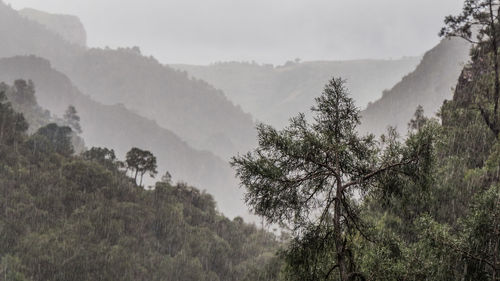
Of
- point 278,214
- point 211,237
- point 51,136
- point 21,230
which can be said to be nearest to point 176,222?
point 211,237

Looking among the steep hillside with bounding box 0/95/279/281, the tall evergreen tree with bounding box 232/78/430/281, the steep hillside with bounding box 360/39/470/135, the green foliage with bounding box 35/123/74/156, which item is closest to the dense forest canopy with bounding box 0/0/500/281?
the tall evergreen tree with bounding box 232/78/430/281

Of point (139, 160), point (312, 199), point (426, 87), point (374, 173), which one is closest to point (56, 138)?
point (139, 160)

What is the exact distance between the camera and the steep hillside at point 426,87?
164125mm

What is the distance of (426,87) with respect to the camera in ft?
574

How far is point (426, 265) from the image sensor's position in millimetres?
11633

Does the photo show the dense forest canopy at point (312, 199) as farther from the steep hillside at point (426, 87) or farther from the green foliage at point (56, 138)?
the steep hillside at point (426, 87)

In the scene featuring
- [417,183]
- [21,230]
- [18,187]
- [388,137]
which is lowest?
[21,230]

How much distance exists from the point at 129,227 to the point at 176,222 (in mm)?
9871

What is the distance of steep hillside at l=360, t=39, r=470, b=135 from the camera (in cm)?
16412

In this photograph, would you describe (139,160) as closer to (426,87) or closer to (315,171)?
(315,171)

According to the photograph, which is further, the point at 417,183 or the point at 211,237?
the point at 211,237

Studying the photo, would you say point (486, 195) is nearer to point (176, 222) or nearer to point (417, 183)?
point (417, 183)

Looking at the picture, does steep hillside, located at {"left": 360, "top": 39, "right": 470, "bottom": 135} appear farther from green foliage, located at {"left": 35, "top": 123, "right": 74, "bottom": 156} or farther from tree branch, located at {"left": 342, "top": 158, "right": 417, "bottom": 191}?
tree branch, located at {"left": 342, "top": 158, "right": 417, "bottom": 191}

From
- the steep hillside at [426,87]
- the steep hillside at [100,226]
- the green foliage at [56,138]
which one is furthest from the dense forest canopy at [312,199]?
the steep hillside at [426,87]
